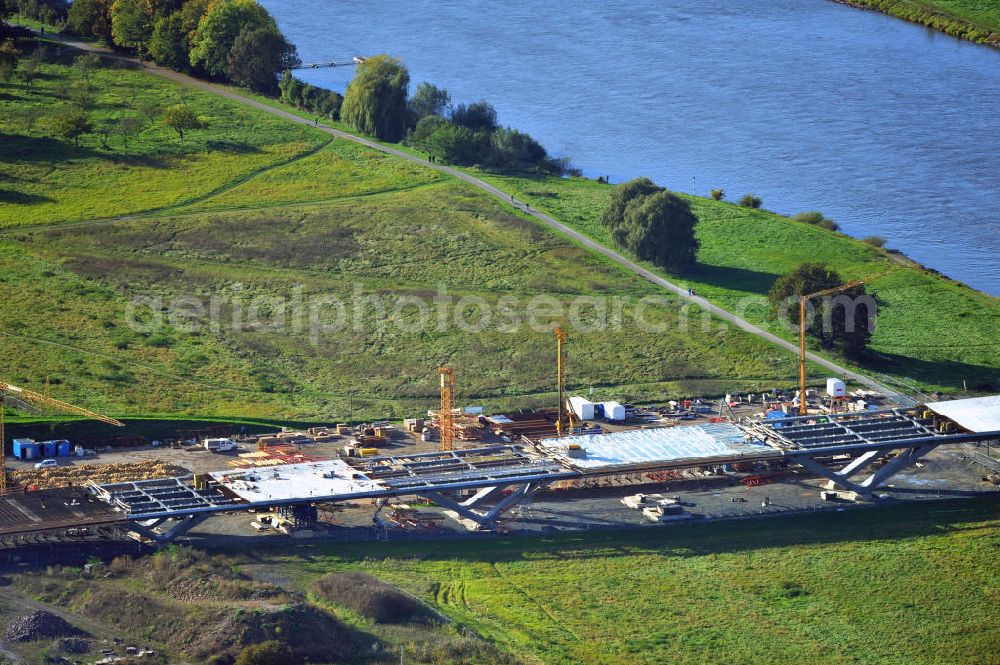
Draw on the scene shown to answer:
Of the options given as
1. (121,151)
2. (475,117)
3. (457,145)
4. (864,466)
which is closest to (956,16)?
A: (475,117)

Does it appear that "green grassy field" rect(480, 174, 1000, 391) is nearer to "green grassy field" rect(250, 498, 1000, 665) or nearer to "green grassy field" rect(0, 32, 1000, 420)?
"green grassy field" rect(0, 32, 1000, 420)

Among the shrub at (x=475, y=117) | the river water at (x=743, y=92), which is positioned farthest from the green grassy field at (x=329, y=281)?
the river water at (x=743, y=92)

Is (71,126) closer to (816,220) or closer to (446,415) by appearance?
(816,220)

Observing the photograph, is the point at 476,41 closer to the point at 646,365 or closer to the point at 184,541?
the point at 646,365

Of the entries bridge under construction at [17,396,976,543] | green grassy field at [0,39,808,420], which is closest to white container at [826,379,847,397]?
green grassy field at [0,39,808,420]

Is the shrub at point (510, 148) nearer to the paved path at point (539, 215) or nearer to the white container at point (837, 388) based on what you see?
the paved path at point (539, 215)

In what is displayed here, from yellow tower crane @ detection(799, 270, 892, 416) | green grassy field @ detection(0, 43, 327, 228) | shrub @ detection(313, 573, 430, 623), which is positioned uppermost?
green grassy field @ detection(0, 43, 327, 228)

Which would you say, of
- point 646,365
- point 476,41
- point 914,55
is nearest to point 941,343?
point 646,365
